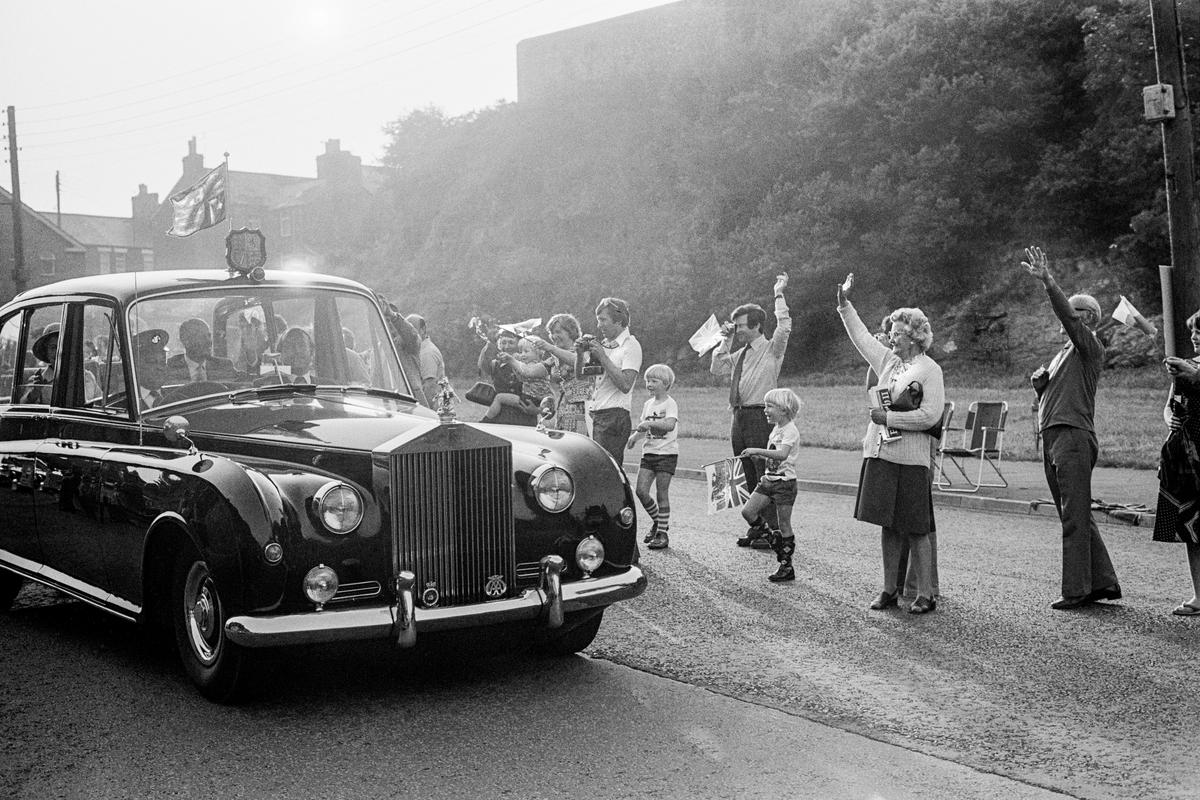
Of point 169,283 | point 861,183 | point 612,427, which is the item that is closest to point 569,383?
point 612,427

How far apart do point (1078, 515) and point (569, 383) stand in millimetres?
4191

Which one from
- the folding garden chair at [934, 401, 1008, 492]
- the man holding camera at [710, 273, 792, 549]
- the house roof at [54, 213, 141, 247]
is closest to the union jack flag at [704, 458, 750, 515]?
the man holding camera at [710, 273, 792, 549]

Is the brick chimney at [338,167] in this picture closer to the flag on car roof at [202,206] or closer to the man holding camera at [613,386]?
the flag on car roof at [202,206]

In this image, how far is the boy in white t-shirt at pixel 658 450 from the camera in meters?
9.34

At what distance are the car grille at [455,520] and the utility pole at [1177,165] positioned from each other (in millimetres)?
7739

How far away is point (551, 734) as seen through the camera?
15.8ft

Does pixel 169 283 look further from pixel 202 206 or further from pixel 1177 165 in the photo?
pixel 1177 165

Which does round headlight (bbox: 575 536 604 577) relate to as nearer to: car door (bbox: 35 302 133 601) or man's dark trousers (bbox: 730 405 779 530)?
car door (bbox: 35 302 133 601)

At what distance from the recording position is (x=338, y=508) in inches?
198

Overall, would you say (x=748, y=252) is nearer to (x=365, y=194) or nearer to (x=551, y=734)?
(x=365, y=194)

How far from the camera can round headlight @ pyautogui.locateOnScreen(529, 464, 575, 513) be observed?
551 cm

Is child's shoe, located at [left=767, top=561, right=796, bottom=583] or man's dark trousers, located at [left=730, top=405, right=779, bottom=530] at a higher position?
man's dark trousers, located at [left=730, top=405, right=779, bottom=530]

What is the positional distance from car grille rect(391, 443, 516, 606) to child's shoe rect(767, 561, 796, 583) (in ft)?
10.3

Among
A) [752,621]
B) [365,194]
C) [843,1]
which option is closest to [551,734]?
[752,621]
